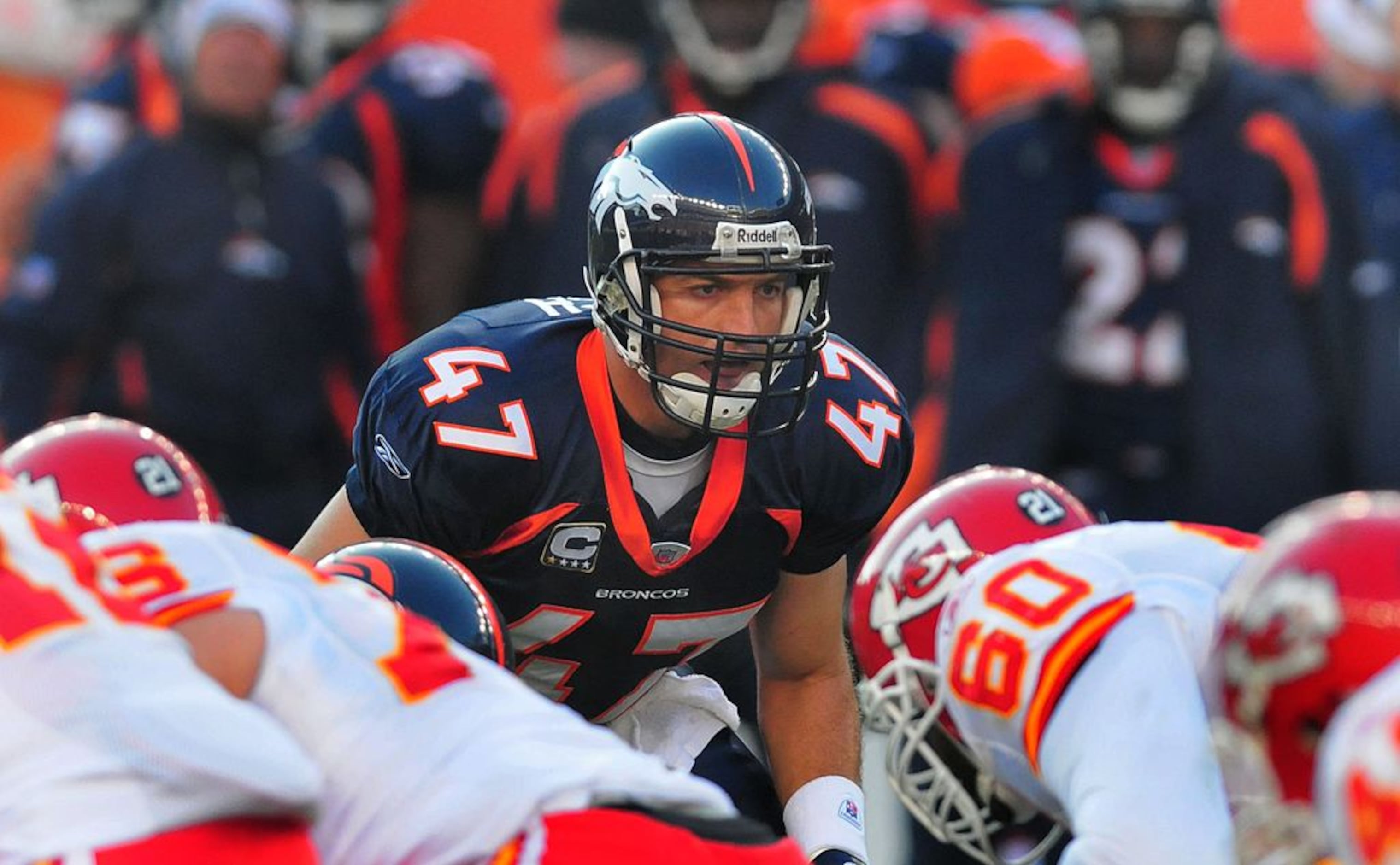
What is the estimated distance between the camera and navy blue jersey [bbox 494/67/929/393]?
23.8 feet

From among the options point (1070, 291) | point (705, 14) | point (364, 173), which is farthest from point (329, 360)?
point (1070, 291)

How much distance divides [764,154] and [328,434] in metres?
3.51

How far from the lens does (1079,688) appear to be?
11.2ft

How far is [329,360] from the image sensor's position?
7469mm

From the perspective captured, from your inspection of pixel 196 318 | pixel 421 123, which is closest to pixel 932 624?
pixel 196 318

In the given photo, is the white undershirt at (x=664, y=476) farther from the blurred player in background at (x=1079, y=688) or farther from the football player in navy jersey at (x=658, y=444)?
the blurred player in background at (x=1079, y=688)

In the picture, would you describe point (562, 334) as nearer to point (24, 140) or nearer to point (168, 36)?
point (168, 36)

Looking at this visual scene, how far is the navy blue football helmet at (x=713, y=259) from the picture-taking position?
3.97m

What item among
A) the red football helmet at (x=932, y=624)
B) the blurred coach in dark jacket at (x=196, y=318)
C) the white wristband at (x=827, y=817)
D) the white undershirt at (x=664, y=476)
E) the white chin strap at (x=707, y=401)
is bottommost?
the blurred coach in dark jacket at (x=196, y=318)

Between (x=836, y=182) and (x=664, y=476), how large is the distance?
10.8 ft

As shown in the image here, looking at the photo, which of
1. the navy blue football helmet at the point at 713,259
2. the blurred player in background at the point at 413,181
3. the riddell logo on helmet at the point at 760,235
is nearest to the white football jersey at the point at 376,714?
the navy blue football helmet at the point at 713,259

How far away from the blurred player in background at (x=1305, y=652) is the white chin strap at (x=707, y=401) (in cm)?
127

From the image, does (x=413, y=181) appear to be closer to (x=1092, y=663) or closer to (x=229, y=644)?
(x=1092, y=663)

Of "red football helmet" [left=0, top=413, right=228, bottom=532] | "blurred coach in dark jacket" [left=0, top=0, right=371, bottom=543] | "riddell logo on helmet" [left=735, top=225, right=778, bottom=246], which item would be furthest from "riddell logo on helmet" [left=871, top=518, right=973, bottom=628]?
"blurred coach in dark jacket" [left=0, top=0, right=371, bottom=543]
